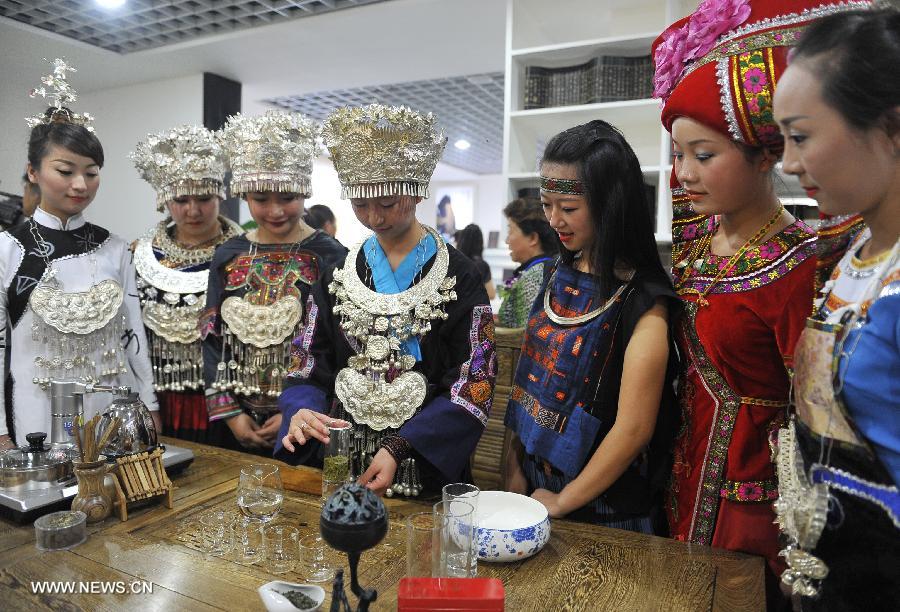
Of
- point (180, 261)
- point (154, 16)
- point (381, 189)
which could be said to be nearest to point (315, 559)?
point (381, 189)

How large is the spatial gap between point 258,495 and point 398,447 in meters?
0.38

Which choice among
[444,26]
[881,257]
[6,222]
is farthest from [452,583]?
[444,26]

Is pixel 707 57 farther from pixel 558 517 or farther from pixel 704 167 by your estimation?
pixel 558 517

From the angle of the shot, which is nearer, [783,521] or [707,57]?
[783,521]

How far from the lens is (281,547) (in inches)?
52.6

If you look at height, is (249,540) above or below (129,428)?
below

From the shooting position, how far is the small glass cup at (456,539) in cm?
117

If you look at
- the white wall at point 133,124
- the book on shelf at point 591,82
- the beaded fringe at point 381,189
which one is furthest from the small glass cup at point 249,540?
the white wall at point 133,124

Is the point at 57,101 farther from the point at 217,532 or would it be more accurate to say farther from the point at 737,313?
the point at 737,313

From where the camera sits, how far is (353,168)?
1780 mm

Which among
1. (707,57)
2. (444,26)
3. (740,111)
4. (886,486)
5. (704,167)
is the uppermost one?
(444,26)

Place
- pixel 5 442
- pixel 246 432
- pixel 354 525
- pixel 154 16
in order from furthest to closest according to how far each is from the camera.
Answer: pixel 154 16, pixel 246 432, pixel 5 442, pixel 354 525

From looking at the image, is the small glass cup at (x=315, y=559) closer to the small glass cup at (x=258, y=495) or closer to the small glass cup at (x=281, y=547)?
the small glass cup at (x=281, y=547)

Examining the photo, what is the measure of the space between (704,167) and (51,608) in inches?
60.7
